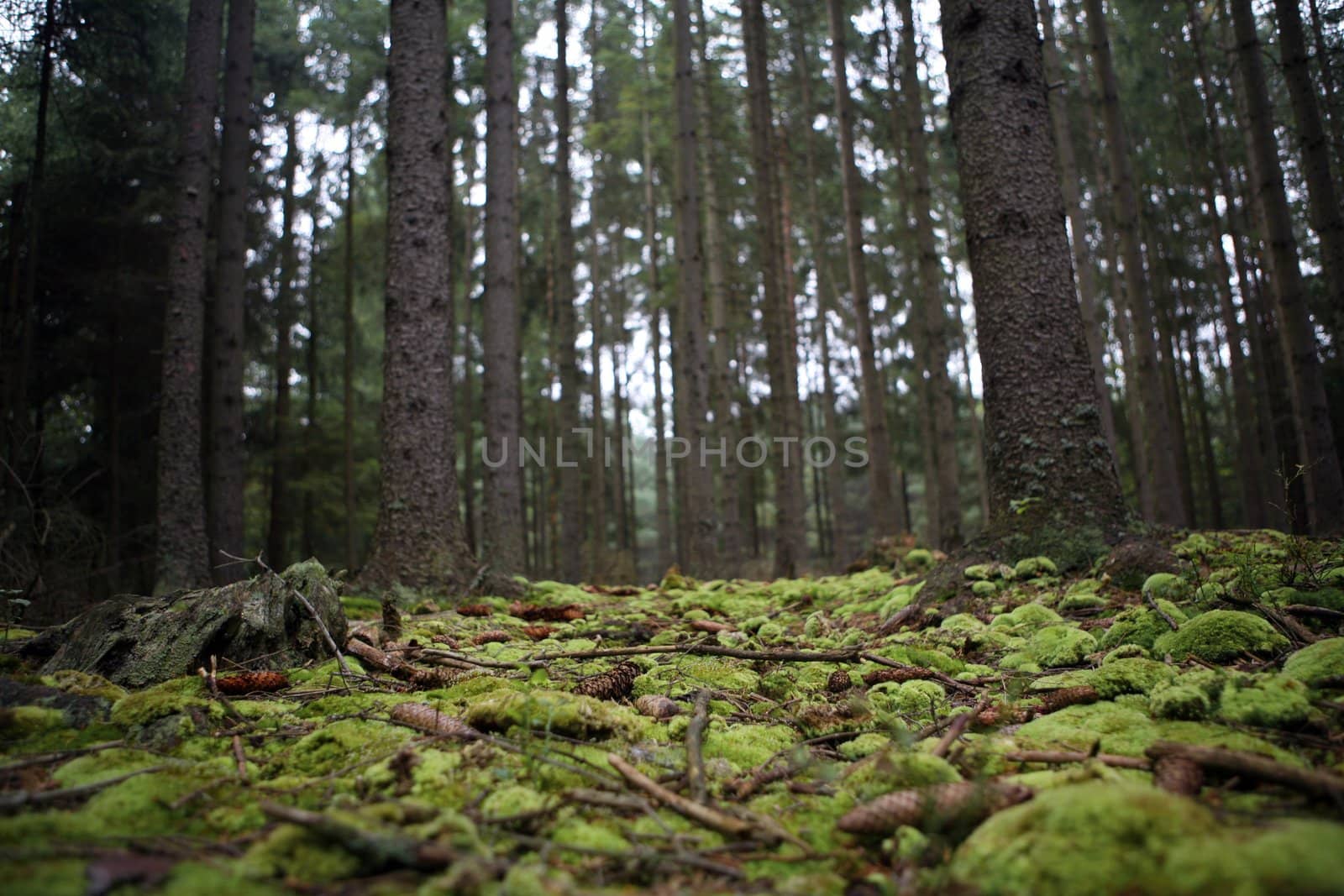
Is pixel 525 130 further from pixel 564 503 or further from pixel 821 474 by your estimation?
pixel 821 474

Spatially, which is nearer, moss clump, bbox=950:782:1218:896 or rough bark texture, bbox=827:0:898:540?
moss clump, bbox=950:782:1218:896

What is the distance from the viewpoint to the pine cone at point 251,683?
2.43m

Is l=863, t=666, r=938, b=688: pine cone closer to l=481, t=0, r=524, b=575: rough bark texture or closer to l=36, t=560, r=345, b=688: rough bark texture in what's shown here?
l=36, t=560, r=345, b=688: rough bark texture

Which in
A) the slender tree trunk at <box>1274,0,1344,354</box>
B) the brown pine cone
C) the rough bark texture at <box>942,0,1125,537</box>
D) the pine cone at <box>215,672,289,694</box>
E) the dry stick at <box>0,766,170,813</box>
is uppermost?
the slender tree trunk at <box>1274,0,1344,354</box>

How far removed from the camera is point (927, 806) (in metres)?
1.42

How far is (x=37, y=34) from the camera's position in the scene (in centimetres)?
916

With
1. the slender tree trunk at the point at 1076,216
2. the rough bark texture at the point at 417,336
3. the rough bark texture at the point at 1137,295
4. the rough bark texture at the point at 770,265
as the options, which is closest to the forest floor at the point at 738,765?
the rough bark texture at the point at 417,336

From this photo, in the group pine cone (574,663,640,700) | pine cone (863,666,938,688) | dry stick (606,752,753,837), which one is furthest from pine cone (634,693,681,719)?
pine cone (863,666,938,688)

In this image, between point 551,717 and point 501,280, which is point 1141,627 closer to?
point 551,717

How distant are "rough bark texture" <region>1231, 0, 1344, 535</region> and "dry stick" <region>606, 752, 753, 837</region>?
8.46m

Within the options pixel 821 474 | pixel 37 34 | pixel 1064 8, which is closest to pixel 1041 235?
pixel 37 34

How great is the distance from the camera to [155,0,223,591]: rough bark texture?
7.58 meters

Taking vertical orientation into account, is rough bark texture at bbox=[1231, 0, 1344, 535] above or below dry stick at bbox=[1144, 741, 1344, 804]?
above

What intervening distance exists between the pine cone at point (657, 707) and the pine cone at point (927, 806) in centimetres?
89
